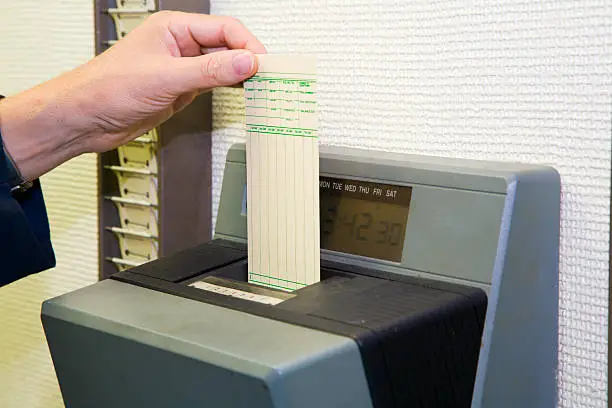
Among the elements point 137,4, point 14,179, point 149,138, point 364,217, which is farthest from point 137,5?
point 364,217

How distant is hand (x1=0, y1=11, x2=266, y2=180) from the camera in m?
0.76

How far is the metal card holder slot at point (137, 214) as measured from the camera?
964 mm

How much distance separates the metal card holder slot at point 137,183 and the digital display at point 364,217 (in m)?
0.27

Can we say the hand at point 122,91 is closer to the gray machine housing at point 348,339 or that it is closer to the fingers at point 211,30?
the fingers at point 211,30

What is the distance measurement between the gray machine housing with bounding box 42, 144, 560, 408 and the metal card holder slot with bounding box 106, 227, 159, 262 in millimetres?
279

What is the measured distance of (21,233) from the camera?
80 centimetres

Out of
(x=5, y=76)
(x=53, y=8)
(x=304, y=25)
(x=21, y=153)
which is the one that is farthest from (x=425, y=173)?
(x=5, y=76)

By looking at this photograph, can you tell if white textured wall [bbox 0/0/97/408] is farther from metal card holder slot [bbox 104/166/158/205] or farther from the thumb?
the thumb

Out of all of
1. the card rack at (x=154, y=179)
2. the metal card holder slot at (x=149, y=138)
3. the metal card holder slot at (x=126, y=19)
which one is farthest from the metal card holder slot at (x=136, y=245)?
the metal card holder slot at (x=126, y=19)

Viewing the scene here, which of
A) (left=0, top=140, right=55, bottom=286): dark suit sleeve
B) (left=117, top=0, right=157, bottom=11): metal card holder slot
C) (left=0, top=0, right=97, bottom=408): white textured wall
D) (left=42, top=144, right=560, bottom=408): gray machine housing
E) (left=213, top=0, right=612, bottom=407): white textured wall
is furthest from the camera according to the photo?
(left=0, top=0, right=97, bottom=408): white textured wall

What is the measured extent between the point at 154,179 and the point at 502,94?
43cm

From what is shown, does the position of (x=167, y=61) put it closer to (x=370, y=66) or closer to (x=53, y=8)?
(x=370, y=66)

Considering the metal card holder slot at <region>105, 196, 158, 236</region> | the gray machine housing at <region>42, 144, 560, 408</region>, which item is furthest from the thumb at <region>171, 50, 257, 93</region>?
the metal card holder slot at <region>105, 196, 158, 236</region>

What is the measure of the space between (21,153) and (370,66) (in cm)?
38
